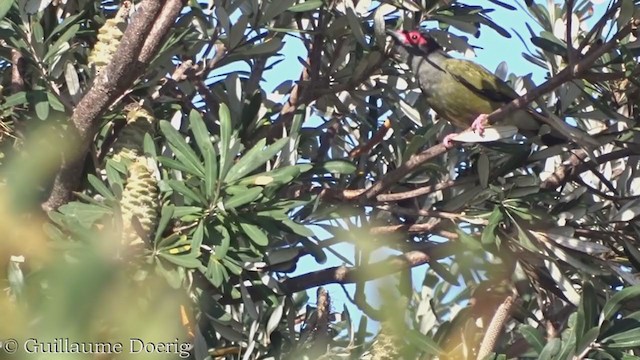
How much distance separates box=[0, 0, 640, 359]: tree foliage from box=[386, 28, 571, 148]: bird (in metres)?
0.08

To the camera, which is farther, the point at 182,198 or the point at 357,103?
the point at 357,103

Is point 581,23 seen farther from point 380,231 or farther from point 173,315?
point 173,315

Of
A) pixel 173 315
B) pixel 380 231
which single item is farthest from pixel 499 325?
pixel 173 315

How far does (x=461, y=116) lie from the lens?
4.55 m

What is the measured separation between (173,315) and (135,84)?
2251mm

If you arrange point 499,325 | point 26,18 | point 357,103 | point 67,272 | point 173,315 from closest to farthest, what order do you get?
point 67,272
point 173,315
point 499,325
point 26,18
point 357,103

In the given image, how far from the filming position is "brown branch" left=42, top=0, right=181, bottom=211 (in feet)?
8.72

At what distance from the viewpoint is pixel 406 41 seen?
11.3 feet

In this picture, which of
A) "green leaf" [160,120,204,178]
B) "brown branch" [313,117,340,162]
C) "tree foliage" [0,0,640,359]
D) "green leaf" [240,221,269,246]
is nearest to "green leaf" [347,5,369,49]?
"tree foliage" [0,0,640,359]

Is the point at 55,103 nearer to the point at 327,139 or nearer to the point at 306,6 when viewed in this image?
the point at 306,6

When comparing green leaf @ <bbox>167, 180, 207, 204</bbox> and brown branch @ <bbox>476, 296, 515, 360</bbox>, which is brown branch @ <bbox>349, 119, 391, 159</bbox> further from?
green leaf @ <bbox>167, 180, 207, 204</bbox>

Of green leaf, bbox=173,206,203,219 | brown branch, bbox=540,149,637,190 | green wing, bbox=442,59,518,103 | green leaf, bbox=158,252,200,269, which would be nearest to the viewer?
green leaf, bbox=158,252,200,269

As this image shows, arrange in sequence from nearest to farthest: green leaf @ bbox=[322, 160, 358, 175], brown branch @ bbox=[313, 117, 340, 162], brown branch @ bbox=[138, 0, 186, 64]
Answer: brown branch @ bbox=[138, 0, 186, 64] → green leaf @ bbox=[322, 160, 358, 175] → brown branch @ bbox=[313, 117, 340, 162]

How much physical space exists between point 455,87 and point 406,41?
1470mm
